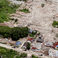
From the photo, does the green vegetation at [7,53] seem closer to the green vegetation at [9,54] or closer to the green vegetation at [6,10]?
the green vegetation at [9,54]

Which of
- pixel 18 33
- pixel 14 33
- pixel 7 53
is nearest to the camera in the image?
pixel 7 53

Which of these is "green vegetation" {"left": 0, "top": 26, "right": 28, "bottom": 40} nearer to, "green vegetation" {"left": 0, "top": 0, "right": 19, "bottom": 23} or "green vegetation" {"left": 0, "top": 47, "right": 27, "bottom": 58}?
"green vegetation" {"left": 0, "top": 47, "right": 27, "bottom": 58}

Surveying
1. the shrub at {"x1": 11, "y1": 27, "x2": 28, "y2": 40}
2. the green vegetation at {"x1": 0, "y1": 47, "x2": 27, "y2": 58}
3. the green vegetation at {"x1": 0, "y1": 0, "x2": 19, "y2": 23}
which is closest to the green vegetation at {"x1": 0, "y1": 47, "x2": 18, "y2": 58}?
the green vegetation at {"x1": 0, "y1": 47, "x2": 27, "y2": 58}

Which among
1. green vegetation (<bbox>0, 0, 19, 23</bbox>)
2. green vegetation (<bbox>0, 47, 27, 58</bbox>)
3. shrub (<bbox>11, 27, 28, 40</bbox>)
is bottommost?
green vegetation (<bbox>0, 47, 27, 58</bbox>)

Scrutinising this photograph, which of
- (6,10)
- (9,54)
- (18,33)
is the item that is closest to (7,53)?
(9,54)

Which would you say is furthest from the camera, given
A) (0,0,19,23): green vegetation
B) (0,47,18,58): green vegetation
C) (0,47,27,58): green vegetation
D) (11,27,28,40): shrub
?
(0,0,19,23): green vegetation

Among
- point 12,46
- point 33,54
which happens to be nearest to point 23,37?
point 12,46

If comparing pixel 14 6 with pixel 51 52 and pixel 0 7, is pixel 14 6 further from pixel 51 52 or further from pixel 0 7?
pixel 51 52

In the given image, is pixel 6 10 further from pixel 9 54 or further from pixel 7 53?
pixel 9 54

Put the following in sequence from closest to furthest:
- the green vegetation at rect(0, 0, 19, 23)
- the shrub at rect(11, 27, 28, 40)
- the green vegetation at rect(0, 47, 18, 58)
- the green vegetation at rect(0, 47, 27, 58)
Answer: the green vegetation at rect(0, 47, 18, 58) → the green vegetation at rect(0, 47, 27, 58) → the shrub at rect(11, 27, 28, 40) → the green vegetation at rect(0, 0, 19, 23)

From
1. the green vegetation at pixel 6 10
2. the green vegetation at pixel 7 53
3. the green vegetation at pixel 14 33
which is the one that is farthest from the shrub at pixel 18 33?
the green vegetation at pixel 6 10

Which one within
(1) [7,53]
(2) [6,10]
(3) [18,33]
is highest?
(2) [6,10]
